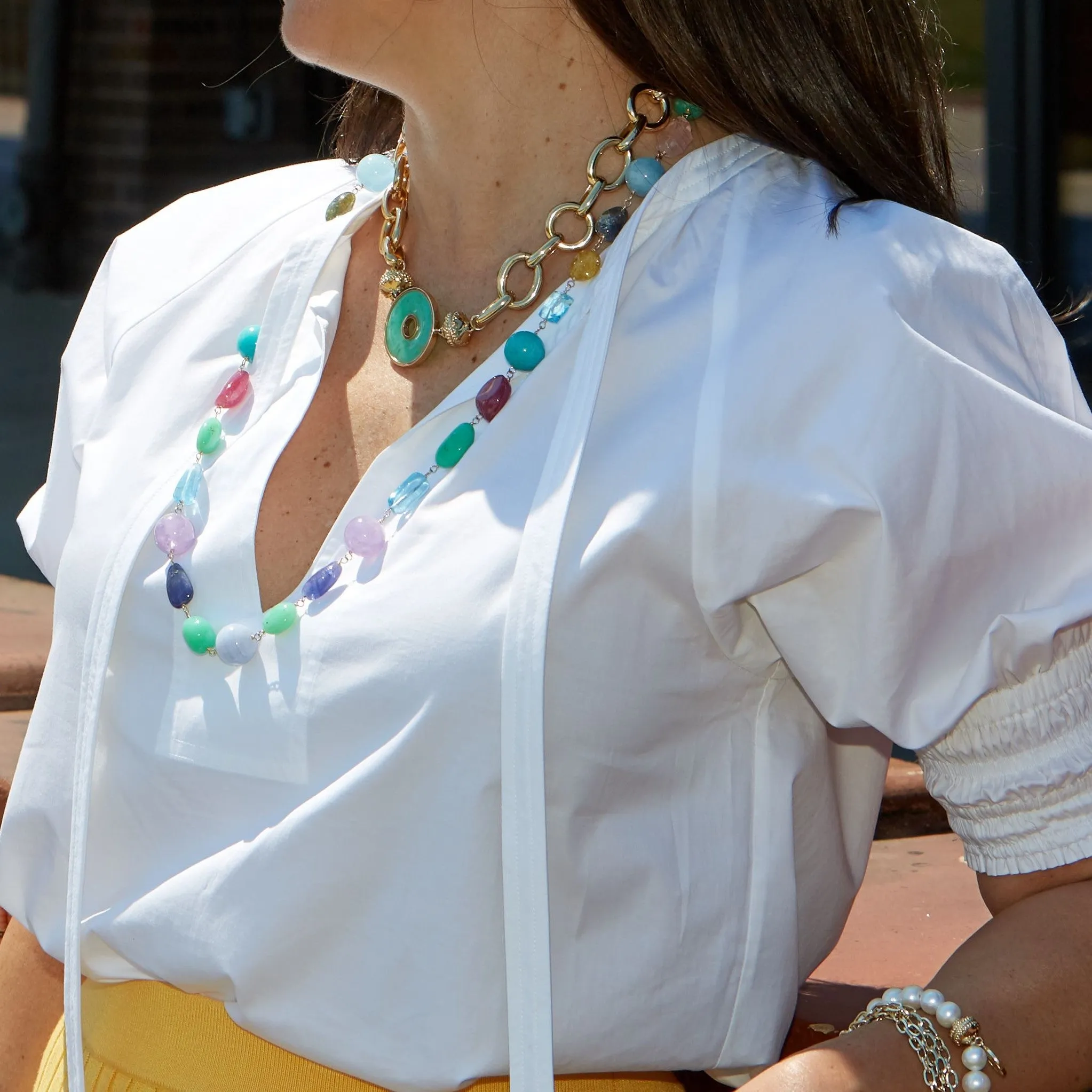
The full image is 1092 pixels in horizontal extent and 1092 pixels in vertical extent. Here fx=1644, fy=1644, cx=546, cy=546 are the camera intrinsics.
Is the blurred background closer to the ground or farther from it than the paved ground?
farther from it

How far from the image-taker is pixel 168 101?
5352 mm

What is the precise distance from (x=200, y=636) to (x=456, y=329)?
31 centimetres

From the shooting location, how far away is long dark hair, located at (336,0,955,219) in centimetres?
113

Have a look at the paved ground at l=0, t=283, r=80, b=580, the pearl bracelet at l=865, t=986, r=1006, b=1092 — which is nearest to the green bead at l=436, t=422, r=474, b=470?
the pearl bracelet at l=865, t=986, r=1006, b=1092

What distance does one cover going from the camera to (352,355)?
1329 mm

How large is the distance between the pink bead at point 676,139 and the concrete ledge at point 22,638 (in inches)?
48.1

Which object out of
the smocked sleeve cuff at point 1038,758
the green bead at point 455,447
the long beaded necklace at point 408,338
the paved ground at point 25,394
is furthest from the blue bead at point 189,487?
the paved ground at point 25,394

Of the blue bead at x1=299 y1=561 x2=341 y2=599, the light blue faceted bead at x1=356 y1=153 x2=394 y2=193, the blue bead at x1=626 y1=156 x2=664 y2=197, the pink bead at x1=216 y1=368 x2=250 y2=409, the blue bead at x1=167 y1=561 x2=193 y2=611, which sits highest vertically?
the blue bead at x1=626 y1=156 x2=664 y2=197

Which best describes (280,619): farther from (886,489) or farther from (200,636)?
(886,489)

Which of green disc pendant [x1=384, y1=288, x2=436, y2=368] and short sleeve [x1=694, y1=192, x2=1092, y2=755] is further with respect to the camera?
green disc pendant [x1=384, y1=288, x2=436, y2=368]

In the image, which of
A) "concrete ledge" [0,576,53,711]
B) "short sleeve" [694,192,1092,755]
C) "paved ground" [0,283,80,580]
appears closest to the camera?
"short sleeve" [694,192,1092,755]

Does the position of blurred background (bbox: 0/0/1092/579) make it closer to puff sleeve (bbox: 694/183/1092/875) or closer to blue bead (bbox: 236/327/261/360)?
blue bead (bbox: 236/327/261/360)

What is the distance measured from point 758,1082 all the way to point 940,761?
25 cm

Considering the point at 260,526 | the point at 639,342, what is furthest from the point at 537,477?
the point at 260,526
